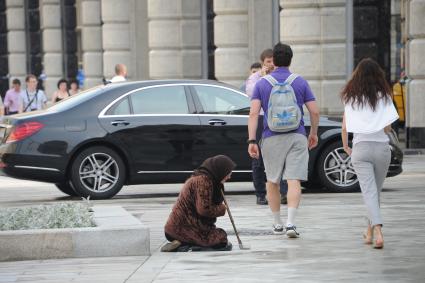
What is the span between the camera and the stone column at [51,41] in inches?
1854

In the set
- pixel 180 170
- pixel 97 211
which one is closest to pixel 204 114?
pixel 180 170

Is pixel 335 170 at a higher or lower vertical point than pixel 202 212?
lower

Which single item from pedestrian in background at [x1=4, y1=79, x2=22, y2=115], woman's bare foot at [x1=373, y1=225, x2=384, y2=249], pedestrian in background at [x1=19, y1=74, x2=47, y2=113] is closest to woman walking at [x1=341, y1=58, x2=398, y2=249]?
woman's bare foot at [x1=373, y1=225, x2=384, y2=249]

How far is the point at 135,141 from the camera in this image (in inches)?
702

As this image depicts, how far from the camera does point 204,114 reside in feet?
59.2

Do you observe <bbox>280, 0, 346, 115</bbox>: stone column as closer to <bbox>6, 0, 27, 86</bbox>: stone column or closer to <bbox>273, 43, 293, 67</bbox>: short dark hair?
<bbox>273, 43, 293, 67</bbox>: short dark hair

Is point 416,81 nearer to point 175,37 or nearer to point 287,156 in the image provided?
point 175,37

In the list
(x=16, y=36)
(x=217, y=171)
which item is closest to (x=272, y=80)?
(x=217, y=171)

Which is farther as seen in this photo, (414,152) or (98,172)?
(414,152)

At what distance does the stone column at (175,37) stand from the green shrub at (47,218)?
21.1 m

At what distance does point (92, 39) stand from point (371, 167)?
3031 cm

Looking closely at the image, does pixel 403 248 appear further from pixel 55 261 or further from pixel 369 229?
pixel 55 261

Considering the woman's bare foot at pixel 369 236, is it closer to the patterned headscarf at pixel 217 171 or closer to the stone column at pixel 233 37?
the patterned headscarf at pixel 217 171

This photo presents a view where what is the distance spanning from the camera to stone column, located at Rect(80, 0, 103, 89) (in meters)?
41.7
